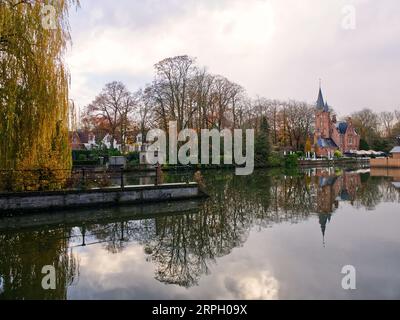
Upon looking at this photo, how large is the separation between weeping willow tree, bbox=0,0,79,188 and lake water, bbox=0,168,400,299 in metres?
2.65

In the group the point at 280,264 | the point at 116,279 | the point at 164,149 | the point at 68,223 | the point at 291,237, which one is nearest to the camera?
the point at 116,279

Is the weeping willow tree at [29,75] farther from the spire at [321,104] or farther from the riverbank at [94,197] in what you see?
the spire at [321,104]

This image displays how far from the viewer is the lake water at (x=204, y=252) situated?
18.4 feet

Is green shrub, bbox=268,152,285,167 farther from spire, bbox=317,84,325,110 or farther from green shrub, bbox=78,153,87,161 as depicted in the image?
spire, bbox=317,84,325,110

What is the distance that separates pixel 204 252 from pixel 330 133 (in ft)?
259

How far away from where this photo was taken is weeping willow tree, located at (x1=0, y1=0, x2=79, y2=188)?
29.2 feet

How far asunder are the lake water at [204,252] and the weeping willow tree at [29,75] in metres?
2.65

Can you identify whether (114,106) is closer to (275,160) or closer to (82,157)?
(82,157)

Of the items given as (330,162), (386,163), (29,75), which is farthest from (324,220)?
(330,162)

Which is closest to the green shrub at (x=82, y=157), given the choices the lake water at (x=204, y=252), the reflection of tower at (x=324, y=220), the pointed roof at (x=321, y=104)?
the lake water at (x=204, y=252)
